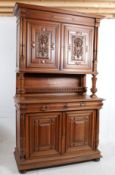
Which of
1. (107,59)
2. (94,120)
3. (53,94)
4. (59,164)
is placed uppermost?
(107,59)

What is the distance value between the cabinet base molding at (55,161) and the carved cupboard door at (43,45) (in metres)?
1.39

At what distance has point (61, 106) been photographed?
317 cm

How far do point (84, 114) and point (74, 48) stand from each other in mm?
1088

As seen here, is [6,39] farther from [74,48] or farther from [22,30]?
[74,48]

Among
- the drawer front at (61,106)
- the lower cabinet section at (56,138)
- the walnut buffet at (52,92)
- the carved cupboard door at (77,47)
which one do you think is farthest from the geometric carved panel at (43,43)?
the lower cabinet section at (56,138)

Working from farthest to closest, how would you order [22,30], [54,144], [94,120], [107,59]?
[107,59]
[94,120]
[54,144]
[22,30]

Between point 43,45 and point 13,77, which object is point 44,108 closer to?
point 43,45

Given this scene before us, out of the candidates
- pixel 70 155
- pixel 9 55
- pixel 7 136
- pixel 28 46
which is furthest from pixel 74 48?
pixel 7 136

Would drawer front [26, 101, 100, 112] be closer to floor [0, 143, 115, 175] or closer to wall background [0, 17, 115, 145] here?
floor [0, 143, 115, 175]

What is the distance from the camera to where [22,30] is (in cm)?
302

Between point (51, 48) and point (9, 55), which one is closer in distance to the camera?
point (51, 48)

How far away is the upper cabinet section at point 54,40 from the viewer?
9.99 feet

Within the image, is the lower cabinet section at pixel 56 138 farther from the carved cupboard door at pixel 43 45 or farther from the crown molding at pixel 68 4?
the crown molding at pixel 68 4

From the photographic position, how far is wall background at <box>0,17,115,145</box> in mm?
3986
